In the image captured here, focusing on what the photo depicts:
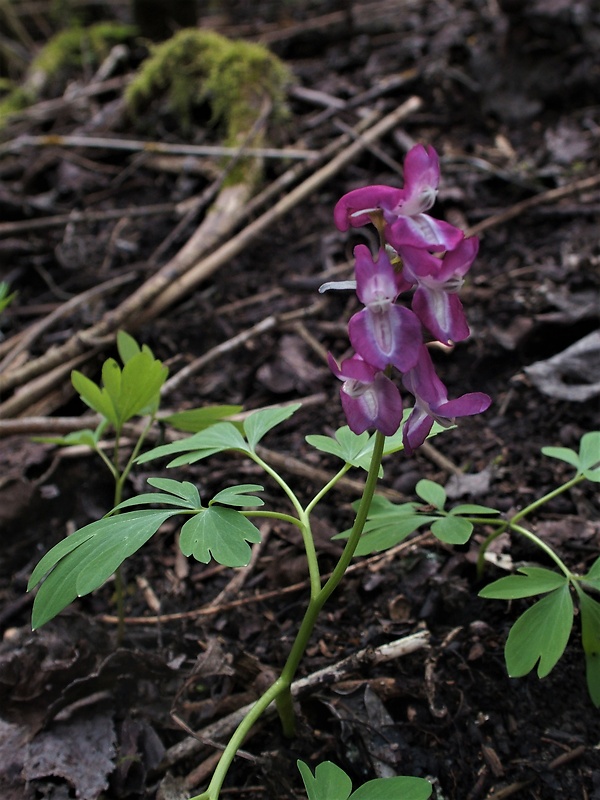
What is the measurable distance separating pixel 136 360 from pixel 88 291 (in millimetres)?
1794

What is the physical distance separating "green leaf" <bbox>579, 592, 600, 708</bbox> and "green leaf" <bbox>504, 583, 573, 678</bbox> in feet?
0.27

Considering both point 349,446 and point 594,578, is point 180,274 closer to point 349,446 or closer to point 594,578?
point 349,446

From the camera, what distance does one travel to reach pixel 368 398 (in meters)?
1.18

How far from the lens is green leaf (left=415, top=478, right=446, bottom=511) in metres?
1.62

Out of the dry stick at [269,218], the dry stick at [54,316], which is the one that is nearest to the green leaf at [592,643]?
the dry stick at [269,218]

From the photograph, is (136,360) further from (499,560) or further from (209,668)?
(499,560)

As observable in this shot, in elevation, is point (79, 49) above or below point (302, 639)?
above

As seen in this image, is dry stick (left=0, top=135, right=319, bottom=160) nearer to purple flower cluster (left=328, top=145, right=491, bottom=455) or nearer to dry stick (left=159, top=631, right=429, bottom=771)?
purple flower cluster (left=328, top=145, right=491, bottom=455)

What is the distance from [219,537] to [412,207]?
0.72m

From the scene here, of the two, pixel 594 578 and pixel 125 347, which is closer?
pixel 594 578

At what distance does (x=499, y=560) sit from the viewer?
1860 millimetres

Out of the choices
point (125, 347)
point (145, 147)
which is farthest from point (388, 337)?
point (145, 147)

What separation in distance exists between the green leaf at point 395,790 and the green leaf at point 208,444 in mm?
745

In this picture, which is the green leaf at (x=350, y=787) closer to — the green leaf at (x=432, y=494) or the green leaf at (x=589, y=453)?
the green leaf at (x=432, y=494)
